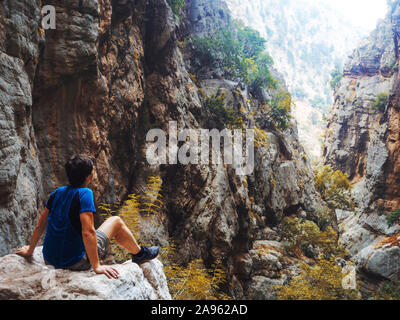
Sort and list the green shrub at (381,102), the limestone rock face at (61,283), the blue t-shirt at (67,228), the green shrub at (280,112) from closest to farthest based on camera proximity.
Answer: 1. the limestone rock face at (61,283)
2. the blue t-shirt at (67,228)
3. the green shrub at (280,112)
4. the green shrub at (381,102)

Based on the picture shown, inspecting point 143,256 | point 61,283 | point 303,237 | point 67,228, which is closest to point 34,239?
point 67,228

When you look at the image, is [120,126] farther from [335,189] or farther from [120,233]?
[335,189]

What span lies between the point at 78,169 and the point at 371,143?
2144cm

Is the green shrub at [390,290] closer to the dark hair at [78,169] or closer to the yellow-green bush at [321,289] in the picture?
the yellow-green bush at [321,289]

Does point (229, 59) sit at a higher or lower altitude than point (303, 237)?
higher

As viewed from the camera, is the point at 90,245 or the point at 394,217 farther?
the point at 394,217

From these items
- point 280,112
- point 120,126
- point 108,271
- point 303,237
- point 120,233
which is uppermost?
point 280,112

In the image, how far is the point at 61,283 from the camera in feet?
7.75

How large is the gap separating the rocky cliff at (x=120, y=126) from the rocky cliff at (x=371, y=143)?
4570 millimetres

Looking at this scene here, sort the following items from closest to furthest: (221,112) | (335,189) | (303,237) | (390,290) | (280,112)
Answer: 1. (390,290)
2. (221,112)
3. (303,237)
4. (280,112)
5. (335,189)

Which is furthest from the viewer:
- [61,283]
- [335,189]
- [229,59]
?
[335,189]

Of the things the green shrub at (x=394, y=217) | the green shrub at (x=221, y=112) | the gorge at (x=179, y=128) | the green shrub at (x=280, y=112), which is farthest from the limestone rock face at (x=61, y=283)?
the green shrub at (x=280, y=112)

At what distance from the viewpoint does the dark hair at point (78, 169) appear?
2.58m
